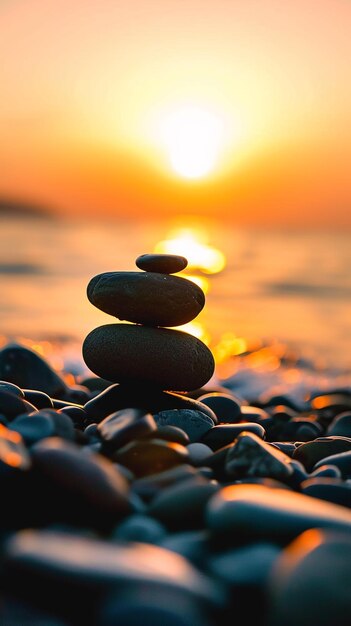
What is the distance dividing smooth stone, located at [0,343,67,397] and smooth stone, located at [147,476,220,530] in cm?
339

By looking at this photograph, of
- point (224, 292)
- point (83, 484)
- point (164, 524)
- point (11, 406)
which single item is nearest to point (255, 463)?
point (164, 524)

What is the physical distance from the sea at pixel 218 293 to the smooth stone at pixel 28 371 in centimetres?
463

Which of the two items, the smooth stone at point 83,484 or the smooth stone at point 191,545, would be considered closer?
the smooth stone at point 191,545

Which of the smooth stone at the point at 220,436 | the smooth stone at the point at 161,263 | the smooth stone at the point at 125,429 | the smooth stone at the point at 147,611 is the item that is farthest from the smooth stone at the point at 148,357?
the smooth stone at the point at 147,611

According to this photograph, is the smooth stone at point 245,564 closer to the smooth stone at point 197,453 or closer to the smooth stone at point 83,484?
the smooth stone at point 83,484

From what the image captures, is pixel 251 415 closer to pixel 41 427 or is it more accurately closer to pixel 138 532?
pixel 41 427

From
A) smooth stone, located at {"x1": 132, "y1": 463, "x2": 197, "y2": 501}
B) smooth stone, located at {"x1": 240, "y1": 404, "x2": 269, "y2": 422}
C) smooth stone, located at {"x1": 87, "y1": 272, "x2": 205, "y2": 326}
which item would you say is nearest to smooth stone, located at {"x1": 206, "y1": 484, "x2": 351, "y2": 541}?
smooth stone, located at {"x1": 132, "y1": 463, "x2": 197, "y2": 501}

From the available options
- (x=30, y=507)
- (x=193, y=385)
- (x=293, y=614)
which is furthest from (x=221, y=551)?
(x=193, y=385)

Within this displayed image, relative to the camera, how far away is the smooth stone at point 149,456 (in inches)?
138

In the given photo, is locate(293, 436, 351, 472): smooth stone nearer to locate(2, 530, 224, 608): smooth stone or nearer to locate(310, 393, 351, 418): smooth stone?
locate(2, 530, 224, 608): smooth stone

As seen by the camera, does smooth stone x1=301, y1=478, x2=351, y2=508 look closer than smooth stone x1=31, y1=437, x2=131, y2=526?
No

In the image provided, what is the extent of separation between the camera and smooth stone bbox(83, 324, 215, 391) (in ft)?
17.5

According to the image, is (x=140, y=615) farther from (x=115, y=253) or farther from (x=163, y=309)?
(x=115, y=253)

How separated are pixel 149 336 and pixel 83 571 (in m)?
3.32
